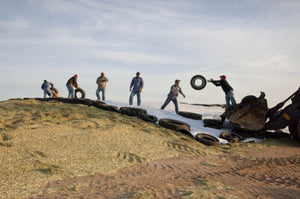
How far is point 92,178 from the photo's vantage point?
474cm

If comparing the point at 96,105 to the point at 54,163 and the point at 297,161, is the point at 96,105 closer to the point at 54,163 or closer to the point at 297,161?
the point at 54,163

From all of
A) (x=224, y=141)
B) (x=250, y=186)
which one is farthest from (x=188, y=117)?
(x=250, y=186)

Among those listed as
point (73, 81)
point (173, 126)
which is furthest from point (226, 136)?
point (73, 81)

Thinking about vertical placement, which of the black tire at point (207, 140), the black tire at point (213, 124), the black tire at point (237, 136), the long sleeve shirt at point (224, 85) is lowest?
the black tire at point (237, 136)

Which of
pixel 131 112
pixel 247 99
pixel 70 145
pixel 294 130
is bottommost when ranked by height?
pixel 294 130

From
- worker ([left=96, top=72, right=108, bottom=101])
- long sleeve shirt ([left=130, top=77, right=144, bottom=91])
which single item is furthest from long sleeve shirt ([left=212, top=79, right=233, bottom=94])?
worker ([left=96, top=72, right=108, bottom=101])

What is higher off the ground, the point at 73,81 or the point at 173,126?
the point at 73,81

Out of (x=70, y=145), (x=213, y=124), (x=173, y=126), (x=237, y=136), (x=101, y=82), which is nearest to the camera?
(x=70, y=145)

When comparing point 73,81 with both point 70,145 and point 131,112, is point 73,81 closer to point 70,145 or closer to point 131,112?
point 131,112

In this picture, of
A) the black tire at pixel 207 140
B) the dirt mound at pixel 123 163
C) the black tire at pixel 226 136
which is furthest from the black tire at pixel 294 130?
the black tire at pixel 207 140

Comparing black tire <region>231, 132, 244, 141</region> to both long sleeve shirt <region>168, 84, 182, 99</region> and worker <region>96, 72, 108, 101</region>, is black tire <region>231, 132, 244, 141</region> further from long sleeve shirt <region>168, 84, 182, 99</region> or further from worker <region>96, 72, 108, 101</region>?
worker <region>96, 72, 108, 101</region>

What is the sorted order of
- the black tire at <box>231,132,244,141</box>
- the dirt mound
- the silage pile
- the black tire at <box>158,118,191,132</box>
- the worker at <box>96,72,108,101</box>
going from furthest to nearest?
the worker at <box>96,72,108,101</box>
the black tire at <box>231,132,244,141</box>
the black tire at <box>158,118,191,132</box>
the silage pile
the dirt mound

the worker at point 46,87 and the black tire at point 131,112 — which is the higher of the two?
the worker at point 46,87

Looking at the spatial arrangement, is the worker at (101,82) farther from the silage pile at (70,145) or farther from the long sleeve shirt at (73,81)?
the silage pile at (70,145)
